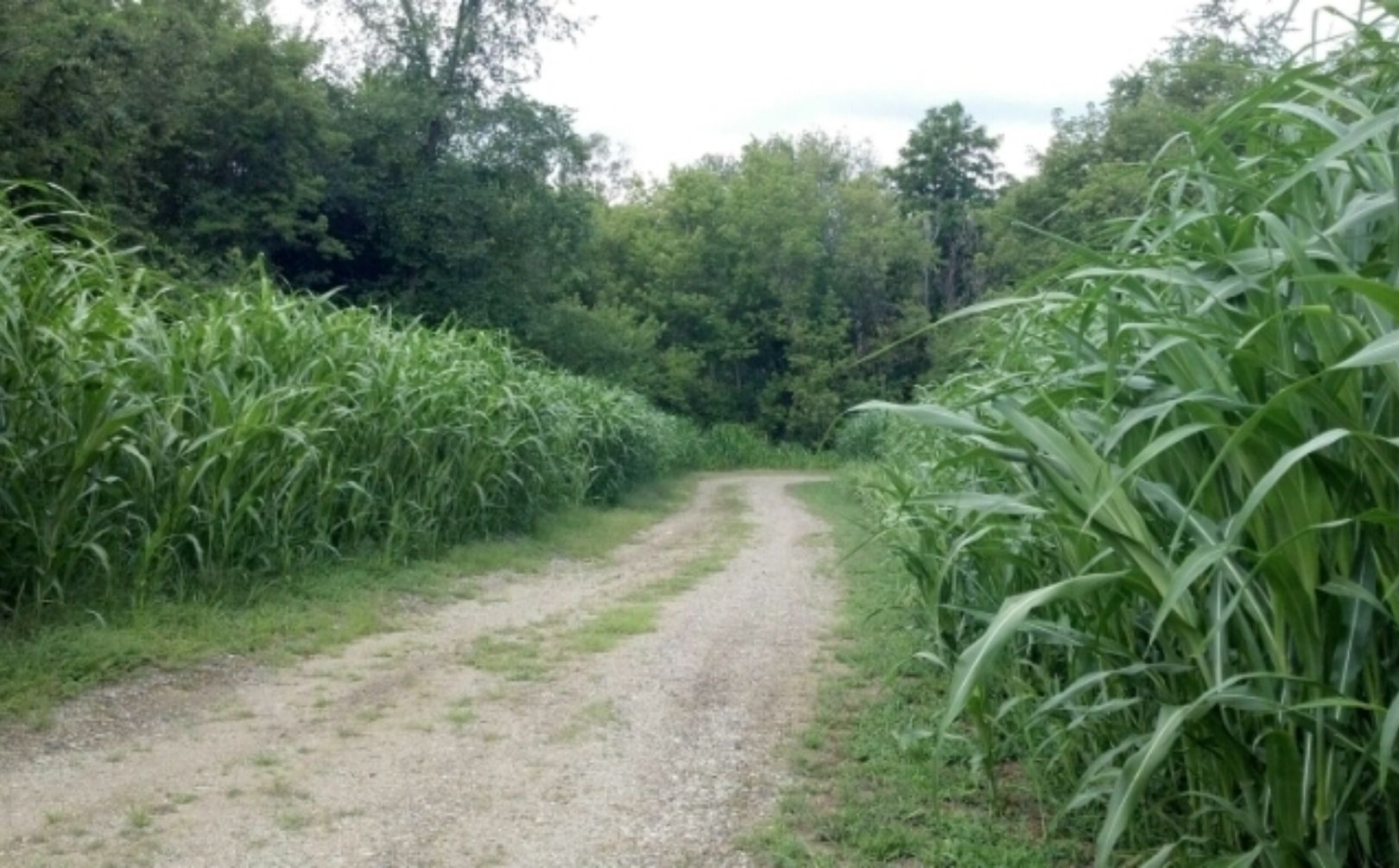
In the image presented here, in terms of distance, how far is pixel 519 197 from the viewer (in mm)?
26688

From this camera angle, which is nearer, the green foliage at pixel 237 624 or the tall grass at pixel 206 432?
the green foliage at pixel 237 624

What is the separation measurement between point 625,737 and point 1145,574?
2.98 meters

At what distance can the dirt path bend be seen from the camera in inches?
150

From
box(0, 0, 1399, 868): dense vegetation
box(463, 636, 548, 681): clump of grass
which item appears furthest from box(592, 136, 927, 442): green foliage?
box(463, 636, 548, 681): clump of grass

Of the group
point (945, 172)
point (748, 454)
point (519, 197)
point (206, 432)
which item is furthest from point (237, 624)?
point (945, 172)

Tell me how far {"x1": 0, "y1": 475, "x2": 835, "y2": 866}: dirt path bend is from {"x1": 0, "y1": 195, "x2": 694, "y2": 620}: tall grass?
3.59ft

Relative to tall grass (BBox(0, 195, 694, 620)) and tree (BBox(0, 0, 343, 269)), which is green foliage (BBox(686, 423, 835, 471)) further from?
tall grass (BBox(0, 195, 694, 620))

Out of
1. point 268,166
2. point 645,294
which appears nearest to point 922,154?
point 645,294

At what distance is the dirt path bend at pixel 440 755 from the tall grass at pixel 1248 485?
152 cm

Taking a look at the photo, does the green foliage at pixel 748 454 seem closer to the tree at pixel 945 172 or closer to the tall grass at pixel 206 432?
the tree at pixel 945 172

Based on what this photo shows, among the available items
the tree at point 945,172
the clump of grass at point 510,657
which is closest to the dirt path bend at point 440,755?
the clump of grass at point 510,657

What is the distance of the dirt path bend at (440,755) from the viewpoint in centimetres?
381

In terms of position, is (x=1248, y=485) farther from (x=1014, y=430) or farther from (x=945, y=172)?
(x=945, y=172)

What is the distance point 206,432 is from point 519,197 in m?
20.2
